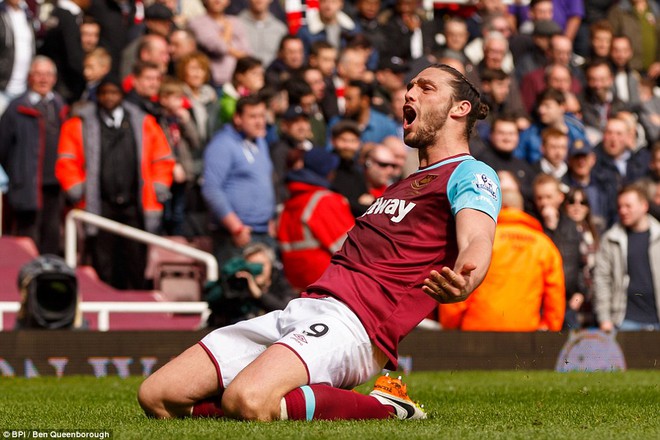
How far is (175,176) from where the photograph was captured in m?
15.1

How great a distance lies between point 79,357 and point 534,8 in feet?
35.3

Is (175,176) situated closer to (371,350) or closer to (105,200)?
(105,200)

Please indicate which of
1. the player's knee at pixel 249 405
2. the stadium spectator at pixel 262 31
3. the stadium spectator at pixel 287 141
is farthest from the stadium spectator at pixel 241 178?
the player's knee at pixel 249 405

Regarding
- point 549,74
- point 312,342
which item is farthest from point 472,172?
point 549,74

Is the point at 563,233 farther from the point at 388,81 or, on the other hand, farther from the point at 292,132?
the point at 388,81

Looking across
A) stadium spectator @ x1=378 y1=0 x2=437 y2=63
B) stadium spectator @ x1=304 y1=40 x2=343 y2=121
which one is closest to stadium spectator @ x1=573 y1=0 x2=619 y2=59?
stadium spectator @ x1=378 y1=0 x2=437 y2=63

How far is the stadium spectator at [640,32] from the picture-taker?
20922 millimetres

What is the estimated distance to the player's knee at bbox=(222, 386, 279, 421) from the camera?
21.5 ft

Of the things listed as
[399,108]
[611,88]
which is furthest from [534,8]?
[399,108]

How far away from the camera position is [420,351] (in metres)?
12.6

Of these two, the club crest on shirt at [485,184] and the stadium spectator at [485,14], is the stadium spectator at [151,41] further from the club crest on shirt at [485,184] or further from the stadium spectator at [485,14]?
the club crest on shirt at [485,184]

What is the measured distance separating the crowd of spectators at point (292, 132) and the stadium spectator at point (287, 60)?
0.03m

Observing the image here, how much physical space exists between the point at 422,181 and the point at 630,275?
24.5 feet

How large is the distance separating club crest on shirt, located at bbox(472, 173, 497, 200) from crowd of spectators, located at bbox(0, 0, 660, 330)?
5.20m
